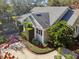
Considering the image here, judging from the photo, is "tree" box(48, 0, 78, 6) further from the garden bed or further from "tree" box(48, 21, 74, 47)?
the garden bed

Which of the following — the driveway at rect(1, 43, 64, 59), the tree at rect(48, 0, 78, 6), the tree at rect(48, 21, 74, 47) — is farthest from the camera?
the tree at rect(48, 0, 78, 6)

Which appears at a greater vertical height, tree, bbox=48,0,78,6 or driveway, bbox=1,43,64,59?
tree, bbox=48,0,78,6

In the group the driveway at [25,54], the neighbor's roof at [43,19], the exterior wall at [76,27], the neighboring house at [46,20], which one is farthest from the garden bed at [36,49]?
the exterior wall at [76,27]

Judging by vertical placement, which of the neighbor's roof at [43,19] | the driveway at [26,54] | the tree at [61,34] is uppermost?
the neighbor's roof at [43,19]

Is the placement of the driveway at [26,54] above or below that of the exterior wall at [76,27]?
below

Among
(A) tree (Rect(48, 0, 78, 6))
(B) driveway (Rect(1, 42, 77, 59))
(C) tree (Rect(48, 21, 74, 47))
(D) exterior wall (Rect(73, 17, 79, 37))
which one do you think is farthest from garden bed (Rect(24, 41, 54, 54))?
(A) tree (Rect(48, 0, 78, 6))

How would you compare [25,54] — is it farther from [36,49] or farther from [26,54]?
[36,49]

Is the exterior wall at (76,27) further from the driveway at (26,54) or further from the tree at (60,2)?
the tree at (60,2)

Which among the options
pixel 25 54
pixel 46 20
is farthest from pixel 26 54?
pixel 46 20

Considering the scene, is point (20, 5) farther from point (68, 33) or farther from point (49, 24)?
point (68, 33)
